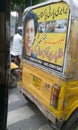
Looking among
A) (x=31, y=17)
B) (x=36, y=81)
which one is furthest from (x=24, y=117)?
(x=31, y=17)

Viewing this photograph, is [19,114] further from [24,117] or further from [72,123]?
[72,123]

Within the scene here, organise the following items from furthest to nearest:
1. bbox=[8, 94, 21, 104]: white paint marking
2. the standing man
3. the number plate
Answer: the standing man < bbox=[8, 94, 21, 104]: white paint marking < the number plate

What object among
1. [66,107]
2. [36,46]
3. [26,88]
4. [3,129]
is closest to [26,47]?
[36,46]

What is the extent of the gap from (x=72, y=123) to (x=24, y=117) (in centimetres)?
146

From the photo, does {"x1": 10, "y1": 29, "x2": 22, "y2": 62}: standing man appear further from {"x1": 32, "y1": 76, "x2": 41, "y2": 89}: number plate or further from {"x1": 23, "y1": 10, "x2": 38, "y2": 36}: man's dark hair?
{"x1": 32, "y1": 76, "x2": 41, "y2": 89}: number plate

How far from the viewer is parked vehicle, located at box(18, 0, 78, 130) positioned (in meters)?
2.97

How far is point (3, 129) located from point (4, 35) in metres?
0.61

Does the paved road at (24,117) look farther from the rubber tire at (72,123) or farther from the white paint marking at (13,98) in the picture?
the rubber tire at (72,123)

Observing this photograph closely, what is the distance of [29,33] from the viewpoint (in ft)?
14.0

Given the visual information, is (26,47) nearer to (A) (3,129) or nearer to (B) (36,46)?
(B) (36,46)

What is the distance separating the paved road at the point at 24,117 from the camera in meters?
4.02

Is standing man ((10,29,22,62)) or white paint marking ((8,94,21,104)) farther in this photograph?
standing man ((10,29,22,62))

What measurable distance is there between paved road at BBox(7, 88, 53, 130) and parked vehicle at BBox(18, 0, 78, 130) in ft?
1.94

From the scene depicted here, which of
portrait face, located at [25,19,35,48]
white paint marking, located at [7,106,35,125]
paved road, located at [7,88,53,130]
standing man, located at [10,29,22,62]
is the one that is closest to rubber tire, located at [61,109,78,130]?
paved road, located at [7,88,53,130]
